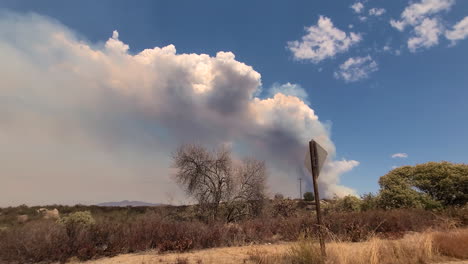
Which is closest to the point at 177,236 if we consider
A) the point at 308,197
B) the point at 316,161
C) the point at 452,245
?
the point at 316,161

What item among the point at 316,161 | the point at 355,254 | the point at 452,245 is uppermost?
the point at 316,161

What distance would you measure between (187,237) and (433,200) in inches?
648

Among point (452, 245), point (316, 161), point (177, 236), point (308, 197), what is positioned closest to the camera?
point (316, 161)

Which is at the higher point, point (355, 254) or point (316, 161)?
point (316, 161)

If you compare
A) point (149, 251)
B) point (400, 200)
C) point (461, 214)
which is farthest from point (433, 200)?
point (149, 251)

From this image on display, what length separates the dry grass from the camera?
7.78 meters

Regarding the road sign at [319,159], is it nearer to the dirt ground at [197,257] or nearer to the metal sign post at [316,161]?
the metal sign post at [316,161]

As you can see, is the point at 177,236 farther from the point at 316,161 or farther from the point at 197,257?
the point at 316,161

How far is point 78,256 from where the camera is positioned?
10266 millimetres

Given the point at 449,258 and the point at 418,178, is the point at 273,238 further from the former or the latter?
the point at 418,178

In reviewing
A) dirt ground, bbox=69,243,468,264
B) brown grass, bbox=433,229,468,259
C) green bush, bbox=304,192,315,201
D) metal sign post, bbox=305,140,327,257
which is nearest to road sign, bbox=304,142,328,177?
Result: metal sign post, bbox=305,140,327,257

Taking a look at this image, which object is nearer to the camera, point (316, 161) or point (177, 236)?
point (316, 161)

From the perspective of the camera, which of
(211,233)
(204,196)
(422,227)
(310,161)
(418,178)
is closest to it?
(310,161)

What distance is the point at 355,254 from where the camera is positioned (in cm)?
780
